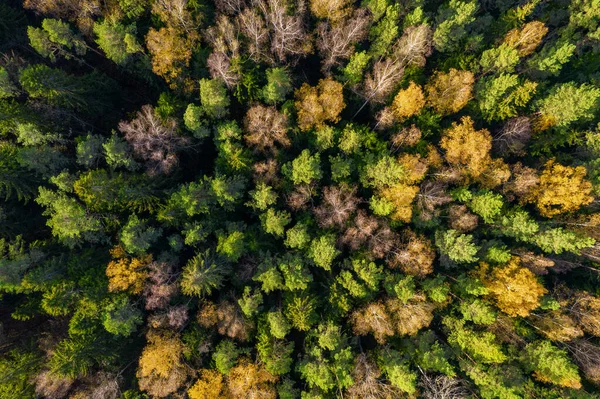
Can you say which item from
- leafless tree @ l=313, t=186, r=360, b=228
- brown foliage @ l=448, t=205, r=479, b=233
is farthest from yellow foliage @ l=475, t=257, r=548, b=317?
leafless tree @ l=313, t=186, r=360, b=228

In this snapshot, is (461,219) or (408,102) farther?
(461,219)

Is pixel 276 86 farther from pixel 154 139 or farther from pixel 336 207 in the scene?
pixel 336 207

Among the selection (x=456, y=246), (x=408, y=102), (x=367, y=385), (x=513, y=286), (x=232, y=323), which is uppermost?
(x=408, y=102)

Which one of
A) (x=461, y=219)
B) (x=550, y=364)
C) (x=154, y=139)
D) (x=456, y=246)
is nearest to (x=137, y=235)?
(x=154, y=139)

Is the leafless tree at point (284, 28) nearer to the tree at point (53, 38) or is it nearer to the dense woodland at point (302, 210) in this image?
the dense woodland at point (302, 210)

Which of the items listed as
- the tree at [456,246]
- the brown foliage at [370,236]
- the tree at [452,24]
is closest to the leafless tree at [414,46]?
the tree at [452,24]

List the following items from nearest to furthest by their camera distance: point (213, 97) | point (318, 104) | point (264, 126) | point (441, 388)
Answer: point (441, 388)
point (213, 97)
point (264, 126)
point (318, 104)
